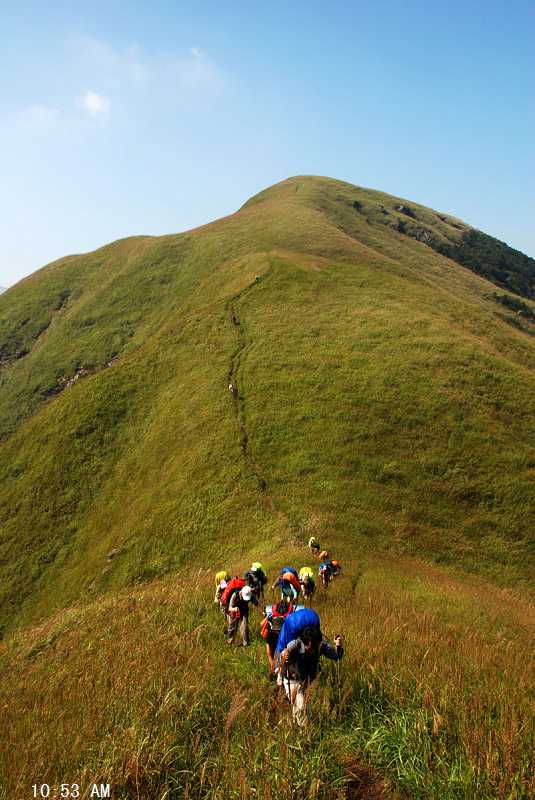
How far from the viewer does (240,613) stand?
389 inches

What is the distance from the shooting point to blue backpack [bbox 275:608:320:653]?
6.05m

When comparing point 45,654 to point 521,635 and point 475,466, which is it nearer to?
point 521,635

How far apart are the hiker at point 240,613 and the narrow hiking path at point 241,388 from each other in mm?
14352

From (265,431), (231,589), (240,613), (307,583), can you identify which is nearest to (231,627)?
(240,613)

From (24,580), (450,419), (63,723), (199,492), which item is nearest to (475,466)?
(450,419)

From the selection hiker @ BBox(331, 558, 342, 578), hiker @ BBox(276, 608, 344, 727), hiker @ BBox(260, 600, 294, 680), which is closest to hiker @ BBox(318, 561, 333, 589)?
hiker @ BBox(331, 558, 342, 578)

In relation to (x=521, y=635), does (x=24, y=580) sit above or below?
below

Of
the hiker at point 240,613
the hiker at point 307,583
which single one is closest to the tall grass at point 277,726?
the hiker at point 240,613

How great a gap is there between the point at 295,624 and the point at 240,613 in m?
4.27

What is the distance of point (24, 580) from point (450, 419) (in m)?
34.7

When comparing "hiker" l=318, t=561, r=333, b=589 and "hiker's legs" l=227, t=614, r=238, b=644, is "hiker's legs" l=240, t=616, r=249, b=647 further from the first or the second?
"hiker" l=318, t=561, r=333, b=589

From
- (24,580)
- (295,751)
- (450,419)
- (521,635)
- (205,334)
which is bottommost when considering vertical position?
(24,580)

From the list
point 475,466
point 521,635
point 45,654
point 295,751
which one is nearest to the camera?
point 295,751

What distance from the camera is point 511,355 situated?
49062mm
